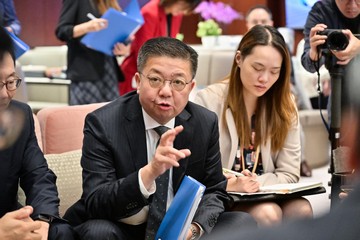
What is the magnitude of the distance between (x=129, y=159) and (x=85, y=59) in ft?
5.45

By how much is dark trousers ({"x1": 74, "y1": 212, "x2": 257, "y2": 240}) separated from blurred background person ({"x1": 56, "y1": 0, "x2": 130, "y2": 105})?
1654mm

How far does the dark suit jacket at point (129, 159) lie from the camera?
2043 mm

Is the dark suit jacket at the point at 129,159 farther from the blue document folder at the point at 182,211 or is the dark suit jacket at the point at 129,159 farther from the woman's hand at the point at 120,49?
the woman's hand at the point at 120,49

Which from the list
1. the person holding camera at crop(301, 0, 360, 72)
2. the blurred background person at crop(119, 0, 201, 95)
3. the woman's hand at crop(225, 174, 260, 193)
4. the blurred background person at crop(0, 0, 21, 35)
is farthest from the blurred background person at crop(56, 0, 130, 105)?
the woman's hand at crop(225, 174, 260, 193)

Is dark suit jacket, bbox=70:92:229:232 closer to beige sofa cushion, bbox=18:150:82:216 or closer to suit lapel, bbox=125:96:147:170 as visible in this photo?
suit lapel, bbox=125:96:147:170

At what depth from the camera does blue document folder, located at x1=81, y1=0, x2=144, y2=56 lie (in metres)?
3.56

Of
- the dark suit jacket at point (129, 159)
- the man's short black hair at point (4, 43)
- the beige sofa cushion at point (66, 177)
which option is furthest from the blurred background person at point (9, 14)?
the man's short black hair at point (4, 43)

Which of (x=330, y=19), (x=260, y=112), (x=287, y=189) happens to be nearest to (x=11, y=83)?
(x=287, y=189)

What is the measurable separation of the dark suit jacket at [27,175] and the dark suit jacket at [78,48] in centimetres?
153

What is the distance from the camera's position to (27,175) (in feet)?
6.97

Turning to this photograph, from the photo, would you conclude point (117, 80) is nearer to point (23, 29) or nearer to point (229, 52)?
point (23, 29)

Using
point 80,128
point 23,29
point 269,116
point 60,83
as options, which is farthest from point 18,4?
point 269,116

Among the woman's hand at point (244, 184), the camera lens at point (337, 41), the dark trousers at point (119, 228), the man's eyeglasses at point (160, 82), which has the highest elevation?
the camera lens at point (337, 41)

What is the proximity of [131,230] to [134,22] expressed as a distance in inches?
69.3
